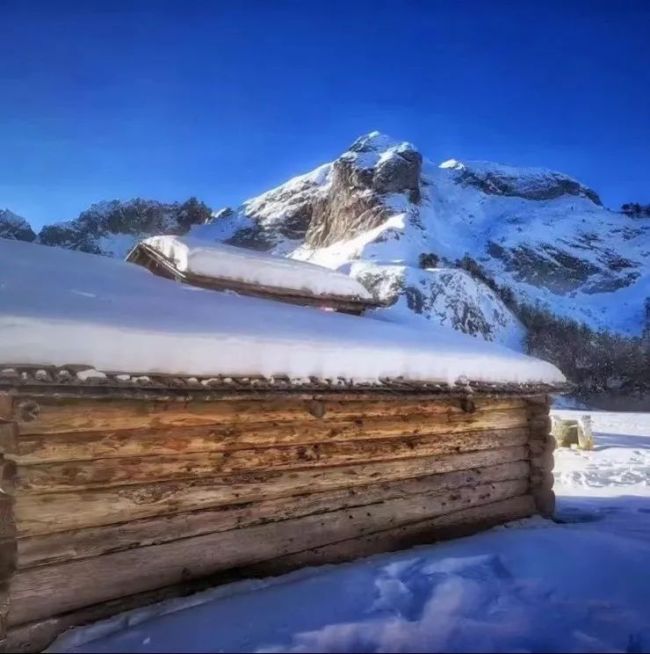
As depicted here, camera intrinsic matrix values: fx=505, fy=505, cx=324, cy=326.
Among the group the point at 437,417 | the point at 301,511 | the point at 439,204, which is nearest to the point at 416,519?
the point at 437,417

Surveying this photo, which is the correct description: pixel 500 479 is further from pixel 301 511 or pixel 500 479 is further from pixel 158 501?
pixel 158 501

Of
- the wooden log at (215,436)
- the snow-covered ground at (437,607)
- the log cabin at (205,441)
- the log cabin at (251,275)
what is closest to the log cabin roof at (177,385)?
the log cabin at (205,441)

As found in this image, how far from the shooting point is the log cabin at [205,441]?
3447 mm

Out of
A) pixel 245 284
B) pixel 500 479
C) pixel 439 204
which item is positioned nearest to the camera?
pixel 500 479

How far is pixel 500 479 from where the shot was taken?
6.57 m

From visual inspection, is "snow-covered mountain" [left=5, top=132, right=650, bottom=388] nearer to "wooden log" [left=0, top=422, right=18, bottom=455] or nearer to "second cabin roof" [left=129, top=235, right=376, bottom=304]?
"second cabin roof" [left=129, top=235, right=376, bottom=304]

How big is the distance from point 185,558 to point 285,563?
96 centimetres

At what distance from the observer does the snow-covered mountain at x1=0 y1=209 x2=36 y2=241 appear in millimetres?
78450

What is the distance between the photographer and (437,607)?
12.0 ft

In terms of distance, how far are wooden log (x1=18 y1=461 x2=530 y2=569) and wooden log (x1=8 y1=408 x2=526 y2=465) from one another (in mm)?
525

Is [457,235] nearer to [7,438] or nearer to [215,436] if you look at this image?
[215,436]

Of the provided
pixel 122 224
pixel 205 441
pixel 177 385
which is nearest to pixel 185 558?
pixel 205 441

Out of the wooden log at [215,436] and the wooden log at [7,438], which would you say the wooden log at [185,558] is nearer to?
the wooden log at [215,436]

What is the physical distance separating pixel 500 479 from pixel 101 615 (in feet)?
16.0
